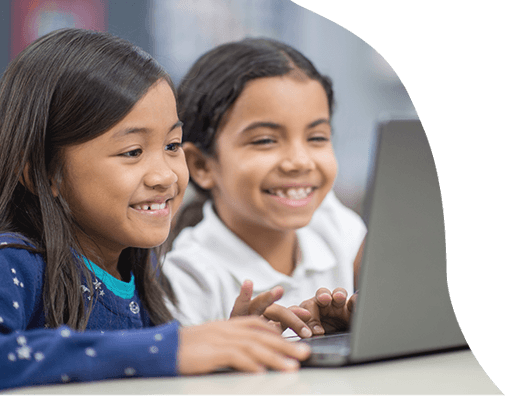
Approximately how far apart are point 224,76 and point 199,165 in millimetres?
208

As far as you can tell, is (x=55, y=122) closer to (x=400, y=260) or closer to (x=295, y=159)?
(x=400, y=260)

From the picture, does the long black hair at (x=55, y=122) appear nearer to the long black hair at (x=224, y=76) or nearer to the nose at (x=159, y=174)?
the nose at (x=159, y=174)

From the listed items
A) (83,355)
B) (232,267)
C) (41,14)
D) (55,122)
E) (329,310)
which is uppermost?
(41,14)

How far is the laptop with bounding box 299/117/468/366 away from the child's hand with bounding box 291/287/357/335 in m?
0.24

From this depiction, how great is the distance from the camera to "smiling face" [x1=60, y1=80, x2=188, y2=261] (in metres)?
0.71

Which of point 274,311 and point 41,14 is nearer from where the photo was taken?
point 274,311

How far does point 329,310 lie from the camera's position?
2.71 feet

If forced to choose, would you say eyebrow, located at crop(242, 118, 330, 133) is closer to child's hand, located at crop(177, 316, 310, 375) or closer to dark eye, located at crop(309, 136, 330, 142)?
dark eye, located at crop(309, 136, 330, 142)

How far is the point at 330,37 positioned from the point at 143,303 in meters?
1.31

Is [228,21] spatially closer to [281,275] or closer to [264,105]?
[264,105]

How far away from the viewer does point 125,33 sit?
2.74 ft

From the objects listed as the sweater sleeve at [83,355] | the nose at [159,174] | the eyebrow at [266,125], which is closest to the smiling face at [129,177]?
the nose at [159,174]

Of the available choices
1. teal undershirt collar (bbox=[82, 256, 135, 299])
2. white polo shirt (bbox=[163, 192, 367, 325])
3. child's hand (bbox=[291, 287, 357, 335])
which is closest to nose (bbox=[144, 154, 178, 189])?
teal undershirt collar (bbox=[82, 256, 135, 299])

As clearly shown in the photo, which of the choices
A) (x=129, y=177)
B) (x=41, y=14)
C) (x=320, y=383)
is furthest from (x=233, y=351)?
(x=41, y=14)
